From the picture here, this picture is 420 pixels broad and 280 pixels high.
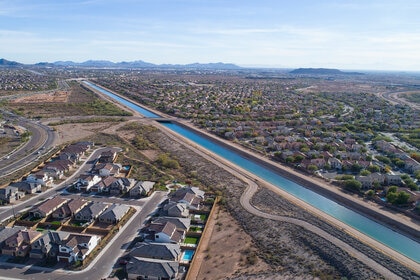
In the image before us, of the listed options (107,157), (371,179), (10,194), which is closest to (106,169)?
(107,157)

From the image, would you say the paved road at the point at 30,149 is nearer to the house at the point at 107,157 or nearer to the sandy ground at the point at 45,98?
the house at the point at 107,157

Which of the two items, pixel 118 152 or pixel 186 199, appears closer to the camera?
pixel 186 199

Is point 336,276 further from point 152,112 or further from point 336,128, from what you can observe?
point 152,112

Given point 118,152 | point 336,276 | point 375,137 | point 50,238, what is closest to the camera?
point 336,276

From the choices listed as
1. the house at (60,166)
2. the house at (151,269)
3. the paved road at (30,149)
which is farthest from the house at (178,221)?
the paved road at (30,149)

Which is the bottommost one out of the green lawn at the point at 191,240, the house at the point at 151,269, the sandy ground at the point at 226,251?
the sandy ground at the point at 226,251

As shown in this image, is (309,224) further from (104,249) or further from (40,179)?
(40,179)

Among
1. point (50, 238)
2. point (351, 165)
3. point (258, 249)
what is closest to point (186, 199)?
point (258, 249)
